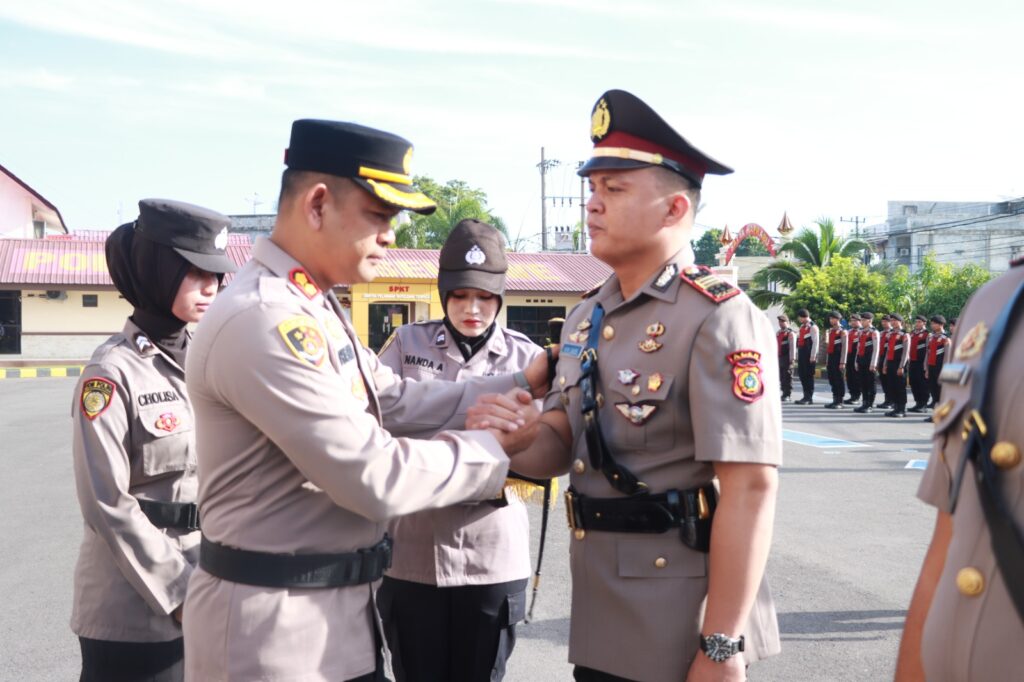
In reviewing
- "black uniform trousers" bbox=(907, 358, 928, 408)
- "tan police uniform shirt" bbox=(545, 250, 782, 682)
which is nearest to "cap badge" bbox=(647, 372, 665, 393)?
"tan police uniform shirt" bbox=(545, 250, 782, 682)

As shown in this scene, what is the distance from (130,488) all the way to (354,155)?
1385 mm

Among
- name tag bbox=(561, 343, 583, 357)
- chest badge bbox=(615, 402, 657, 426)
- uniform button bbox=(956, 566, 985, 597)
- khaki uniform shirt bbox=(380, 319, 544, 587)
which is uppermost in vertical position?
name tag bbox=(561, 343, 583, 357)

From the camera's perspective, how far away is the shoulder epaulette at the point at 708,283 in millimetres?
2404

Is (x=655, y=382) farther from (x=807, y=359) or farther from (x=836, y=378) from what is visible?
(x=807, y=359)

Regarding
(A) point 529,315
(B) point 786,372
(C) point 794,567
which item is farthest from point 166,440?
(A) point 529,315

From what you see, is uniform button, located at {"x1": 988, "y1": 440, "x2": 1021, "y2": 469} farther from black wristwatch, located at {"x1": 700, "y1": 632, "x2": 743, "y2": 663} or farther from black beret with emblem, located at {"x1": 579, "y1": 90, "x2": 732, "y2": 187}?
black beret with emblem, located at {"x1": 579, "y1": 90, "x2": 732, "y2": 187}

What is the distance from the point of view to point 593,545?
2.49 m

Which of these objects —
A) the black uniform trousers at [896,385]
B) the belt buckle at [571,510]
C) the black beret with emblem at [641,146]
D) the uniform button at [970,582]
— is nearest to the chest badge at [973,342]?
the uniform button at [970,582]

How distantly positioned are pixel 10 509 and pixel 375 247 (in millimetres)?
7181

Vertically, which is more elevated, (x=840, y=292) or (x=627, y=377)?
(x=840, y=292)

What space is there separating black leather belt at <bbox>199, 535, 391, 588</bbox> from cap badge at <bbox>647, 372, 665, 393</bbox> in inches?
32.0

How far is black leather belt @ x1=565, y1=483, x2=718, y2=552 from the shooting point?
2336 millimetres

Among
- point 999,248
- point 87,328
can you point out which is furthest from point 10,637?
point 999,248

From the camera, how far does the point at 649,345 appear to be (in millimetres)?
2467
